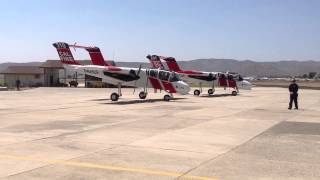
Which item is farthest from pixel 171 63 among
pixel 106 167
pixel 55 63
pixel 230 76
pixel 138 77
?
pixel 106 167

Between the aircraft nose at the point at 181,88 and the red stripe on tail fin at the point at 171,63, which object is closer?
the aircraft nose at the point at 181,88

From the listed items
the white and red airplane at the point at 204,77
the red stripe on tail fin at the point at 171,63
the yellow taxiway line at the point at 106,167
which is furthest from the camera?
the red stripe on tail fin at the point at 171,63

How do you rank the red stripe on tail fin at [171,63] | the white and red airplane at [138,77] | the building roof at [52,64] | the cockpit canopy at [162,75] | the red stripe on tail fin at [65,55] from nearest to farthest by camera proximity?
the white and red airplane at [138,77] < the cockpit canopy at [162,75] < the red stripe on tail fin at [65,55] < the red stripe on tail fin at [171,63] < the building roof at [52,64]

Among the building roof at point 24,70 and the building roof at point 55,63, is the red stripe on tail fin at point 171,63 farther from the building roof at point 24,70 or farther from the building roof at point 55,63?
the building roof at point 24,70

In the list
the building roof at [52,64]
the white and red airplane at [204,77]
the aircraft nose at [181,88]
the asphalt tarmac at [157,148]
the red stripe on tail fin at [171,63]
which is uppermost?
the building roof at [52,64]

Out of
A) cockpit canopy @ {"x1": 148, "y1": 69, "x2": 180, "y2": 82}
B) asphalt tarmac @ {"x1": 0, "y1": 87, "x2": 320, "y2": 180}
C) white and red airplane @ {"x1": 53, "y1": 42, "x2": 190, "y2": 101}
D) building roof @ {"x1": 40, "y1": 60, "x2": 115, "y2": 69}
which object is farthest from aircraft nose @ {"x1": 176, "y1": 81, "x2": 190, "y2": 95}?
building roof @ {"x1": 40, "y1": 60, "x2": 115, "y2": 69}

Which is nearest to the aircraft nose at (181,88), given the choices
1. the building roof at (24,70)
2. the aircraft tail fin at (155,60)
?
the aircraft tail fin at (155,60)

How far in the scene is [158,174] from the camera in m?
8.18

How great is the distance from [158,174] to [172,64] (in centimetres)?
3308

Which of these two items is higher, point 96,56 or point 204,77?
point 96,56

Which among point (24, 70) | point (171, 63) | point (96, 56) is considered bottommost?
point (24, 70)

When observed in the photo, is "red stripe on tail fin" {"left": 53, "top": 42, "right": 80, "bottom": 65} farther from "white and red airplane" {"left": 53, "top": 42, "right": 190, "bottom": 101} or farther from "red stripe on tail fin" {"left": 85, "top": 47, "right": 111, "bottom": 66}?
"red stripe on tail fin" {"left": 85, "top": 47, "right": 111, "bottom": 66}

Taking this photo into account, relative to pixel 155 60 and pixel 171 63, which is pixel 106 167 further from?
pixel 171 63

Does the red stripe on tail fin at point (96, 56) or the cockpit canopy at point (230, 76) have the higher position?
the red stripe on tail fin at point (96, 56)
